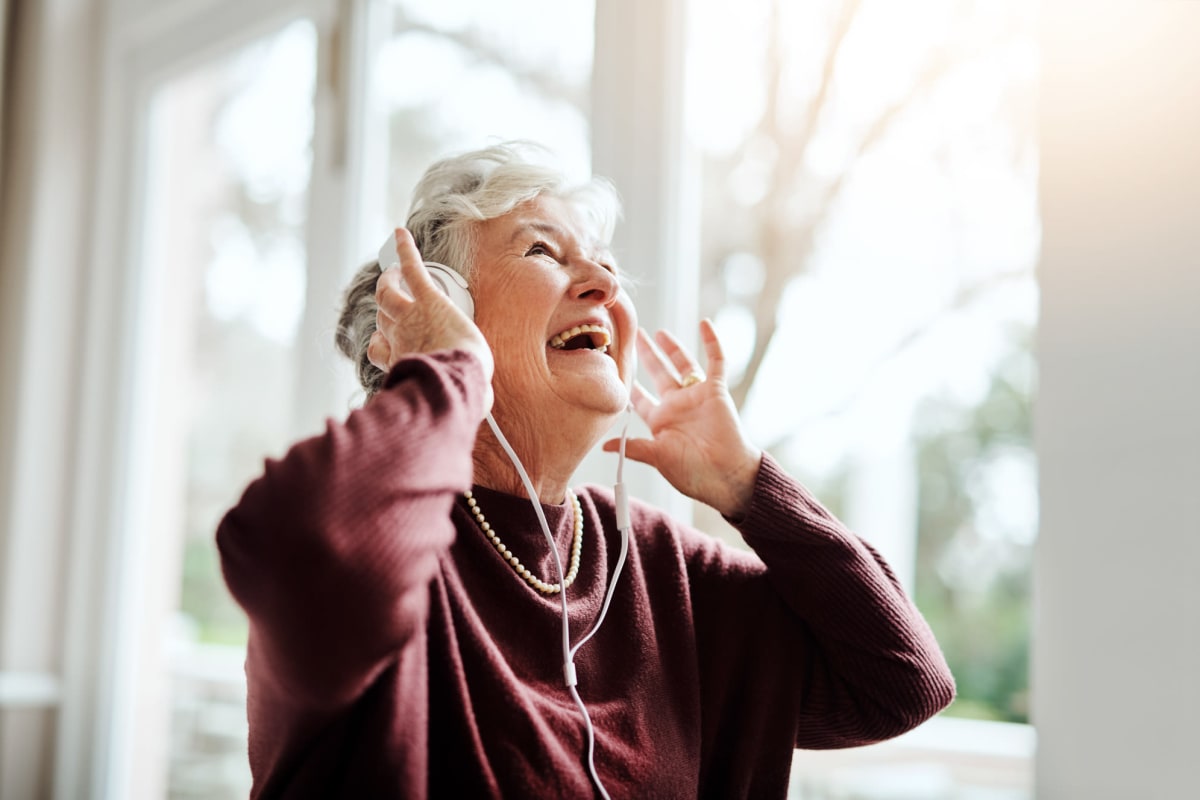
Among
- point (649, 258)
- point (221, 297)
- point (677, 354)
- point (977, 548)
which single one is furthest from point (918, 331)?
point (977, 548)

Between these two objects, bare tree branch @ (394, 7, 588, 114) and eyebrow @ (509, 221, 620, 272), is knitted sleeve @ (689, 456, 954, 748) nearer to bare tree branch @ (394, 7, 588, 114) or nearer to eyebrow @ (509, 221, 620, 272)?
eyebrow @ (509, 221, 620, 272)

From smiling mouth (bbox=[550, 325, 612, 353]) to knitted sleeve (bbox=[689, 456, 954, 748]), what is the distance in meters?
0.25

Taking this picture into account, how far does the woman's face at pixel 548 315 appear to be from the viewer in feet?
4.03

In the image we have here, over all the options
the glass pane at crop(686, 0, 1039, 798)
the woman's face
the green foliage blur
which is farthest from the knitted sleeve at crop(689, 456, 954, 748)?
the green foliage blur

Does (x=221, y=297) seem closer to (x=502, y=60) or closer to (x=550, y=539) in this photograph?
(x=502, y=60)

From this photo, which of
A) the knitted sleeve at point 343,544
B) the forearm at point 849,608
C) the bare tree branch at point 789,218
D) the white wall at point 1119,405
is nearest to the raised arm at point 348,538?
the knitted sleeve at point 343,544

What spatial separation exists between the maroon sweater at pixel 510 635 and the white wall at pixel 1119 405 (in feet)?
0.62

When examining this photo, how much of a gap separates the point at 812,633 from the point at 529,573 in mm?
383

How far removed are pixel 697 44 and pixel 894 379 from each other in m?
1.60

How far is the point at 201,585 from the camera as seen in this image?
18.1 feet

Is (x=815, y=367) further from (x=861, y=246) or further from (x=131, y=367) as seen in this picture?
(x=131, y=367)

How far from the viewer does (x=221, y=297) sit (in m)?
3.80

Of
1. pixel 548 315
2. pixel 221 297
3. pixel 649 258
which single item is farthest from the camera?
pixel 221 297

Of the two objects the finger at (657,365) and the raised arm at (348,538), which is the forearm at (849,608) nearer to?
the finger at (657,365)
